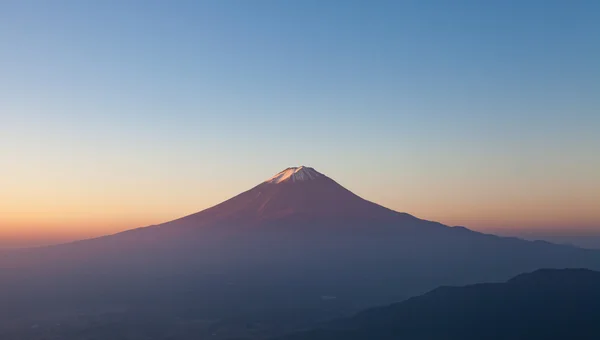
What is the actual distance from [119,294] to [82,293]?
37.4ft

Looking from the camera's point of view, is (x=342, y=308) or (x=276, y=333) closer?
(x=276, y=333)

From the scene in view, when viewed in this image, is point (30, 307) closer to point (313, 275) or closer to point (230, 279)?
point (230, 279)

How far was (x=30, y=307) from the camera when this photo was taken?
489 feet

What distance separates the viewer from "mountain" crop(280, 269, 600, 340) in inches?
3445

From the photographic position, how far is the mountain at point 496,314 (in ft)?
287

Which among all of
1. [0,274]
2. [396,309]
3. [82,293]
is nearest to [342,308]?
[396,309]

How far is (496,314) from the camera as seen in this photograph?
94.7 m

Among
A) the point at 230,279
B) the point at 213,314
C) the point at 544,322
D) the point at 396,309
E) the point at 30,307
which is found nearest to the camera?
the point at 544,322

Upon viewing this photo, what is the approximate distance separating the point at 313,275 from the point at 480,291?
90.8 meters

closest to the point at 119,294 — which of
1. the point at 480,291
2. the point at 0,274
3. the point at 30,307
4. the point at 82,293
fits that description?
the point at 82,293

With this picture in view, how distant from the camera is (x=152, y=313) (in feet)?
454

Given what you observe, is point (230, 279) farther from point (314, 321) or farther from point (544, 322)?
point (544, 322)

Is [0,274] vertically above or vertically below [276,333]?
above

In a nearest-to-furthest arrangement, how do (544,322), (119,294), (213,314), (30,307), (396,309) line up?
(544,322) → (396,309) → (213,314) → (30,307) → (119,294)
